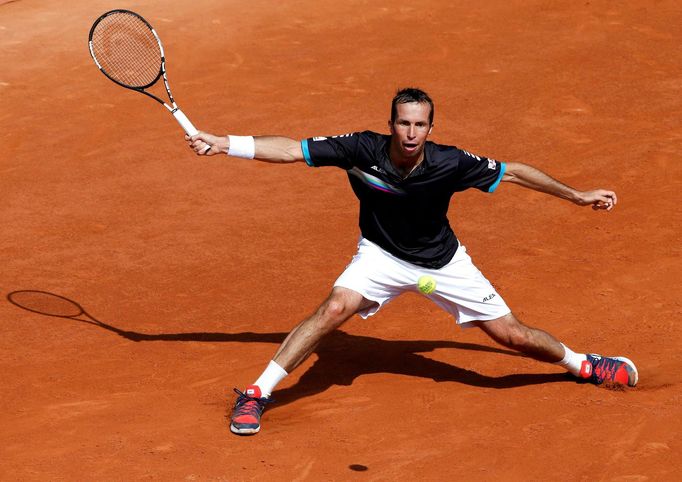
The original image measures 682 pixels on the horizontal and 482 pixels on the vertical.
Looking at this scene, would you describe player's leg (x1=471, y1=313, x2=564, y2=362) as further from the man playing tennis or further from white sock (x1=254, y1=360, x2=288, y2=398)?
white sock (x1=254, y1=360, x2=288, y2=398)

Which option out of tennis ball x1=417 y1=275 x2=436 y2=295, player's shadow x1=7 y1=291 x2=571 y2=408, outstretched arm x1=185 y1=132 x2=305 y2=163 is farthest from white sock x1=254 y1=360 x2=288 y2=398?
outstretched arm x1=185 y1=132 x2=305 y2=163

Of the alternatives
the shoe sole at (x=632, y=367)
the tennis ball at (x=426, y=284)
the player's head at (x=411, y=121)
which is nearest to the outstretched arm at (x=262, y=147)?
the player's head at (x=411, y=121)

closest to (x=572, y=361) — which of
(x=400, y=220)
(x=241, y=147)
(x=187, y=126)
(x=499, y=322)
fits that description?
(x=499, y=322)

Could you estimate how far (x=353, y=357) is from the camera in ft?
28.6

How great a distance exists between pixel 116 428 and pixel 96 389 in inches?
29.3

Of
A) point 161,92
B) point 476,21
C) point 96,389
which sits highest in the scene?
point 476,21

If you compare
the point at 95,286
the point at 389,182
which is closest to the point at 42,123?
the point at 95,286

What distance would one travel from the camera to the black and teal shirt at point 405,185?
24.8 feet

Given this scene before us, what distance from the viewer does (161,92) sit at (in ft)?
46.3

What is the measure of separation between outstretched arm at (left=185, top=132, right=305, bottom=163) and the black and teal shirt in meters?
0.09

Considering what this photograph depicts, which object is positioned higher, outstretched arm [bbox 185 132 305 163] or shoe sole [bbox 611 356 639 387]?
outstretched arm [bbox 185 132 305 163]

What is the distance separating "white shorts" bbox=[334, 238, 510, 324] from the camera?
7629mm

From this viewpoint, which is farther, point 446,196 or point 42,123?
point 42,123

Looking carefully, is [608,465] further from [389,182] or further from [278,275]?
[278,275]
